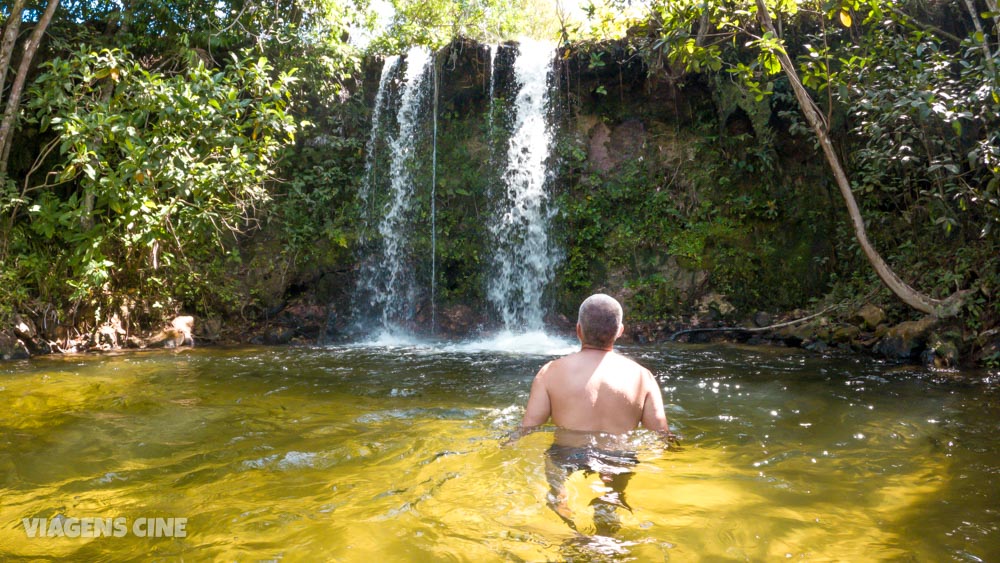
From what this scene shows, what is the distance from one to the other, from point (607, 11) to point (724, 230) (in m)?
5.61

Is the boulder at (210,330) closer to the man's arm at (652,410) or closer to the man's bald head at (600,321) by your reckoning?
the man's bald head at (600,321)

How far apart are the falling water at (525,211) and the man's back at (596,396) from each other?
8.67 meters

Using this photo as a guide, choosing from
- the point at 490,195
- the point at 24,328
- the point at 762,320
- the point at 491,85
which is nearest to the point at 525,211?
the point at 490,195

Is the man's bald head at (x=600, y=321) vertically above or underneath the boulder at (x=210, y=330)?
above

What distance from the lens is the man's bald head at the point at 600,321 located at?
362 centimetres

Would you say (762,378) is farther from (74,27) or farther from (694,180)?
(74,27)

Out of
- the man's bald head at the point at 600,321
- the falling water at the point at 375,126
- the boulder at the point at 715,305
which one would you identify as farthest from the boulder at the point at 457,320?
the man's bald head at the point at 600,321

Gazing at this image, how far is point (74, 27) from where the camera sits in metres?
10.9

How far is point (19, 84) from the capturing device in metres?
9.01

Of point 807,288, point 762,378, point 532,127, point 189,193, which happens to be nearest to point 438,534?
point 762,378

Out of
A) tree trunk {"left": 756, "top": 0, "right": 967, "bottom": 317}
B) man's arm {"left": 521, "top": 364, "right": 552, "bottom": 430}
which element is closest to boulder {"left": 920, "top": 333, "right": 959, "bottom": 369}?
tree trunk {"left": 756, "top": 0, "right": 967, "bottom": 317}

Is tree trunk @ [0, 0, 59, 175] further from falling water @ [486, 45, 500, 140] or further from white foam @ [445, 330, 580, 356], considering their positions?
falling water @ [486, 45, 500, 140]

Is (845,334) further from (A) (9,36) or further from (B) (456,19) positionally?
(B) (456,19)

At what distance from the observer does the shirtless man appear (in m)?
3.58
